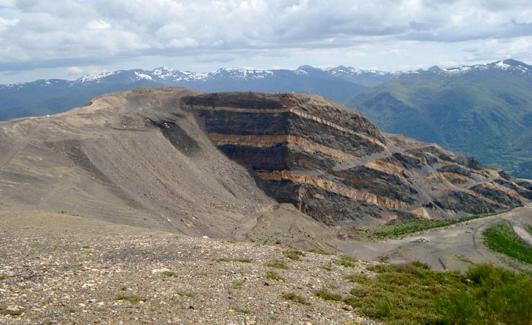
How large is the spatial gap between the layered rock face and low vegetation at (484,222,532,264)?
57.8ft

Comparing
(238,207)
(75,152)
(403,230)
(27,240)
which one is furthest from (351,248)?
(27,240)

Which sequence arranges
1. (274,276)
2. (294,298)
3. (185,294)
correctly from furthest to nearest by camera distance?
(274,276) < (294,298) < (185,294)

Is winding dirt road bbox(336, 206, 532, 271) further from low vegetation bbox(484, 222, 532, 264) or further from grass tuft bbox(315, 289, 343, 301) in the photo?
grass tuft bbox(315, 289, 343, 301)

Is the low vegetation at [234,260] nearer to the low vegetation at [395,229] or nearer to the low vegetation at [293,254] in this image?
the low vegetation at [293,254]

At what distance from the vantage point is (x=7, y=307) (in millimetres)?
14391

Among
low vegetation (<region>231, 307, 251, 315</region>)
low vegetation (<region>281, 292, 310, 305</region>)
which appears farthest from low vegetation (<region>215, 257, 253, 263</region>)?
low vegetation (<region>231, 307, 251, 315</region>)

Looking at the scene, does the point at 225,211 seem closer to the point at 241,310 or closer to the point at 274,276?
the point at 274,276

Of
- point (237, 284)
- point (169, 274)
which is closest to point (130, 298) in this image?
point (169, 274)

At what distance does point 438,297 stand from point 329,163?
52785 millimetres

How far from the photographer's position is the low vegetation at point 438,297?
51.9 ft

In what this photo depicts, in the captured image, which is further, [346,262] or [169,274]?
[346,262]

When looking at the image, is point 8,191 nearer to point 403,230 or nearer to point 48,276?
point 48,276

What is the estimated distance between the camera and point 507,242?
4966 centimetres

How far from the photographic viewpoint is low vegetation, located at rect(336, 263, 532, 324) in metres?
15.8
